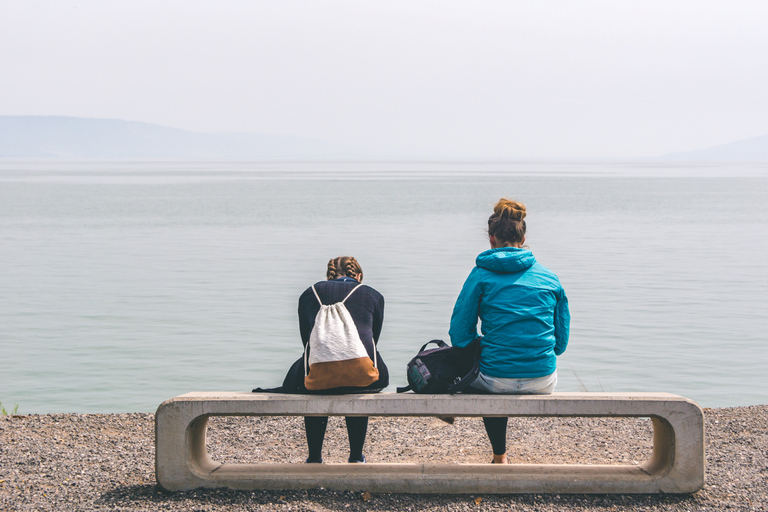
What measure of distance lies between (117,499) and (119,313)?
461 inches

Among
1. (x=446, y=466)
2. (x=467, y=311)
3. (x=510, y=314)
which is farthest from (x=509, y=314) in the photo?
(x=446, y=466)

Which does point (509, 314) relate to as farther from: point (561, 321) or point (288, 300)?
point (288, 300)

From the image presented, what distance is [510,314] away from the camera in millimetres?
4703

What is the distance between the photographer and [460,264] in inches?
901

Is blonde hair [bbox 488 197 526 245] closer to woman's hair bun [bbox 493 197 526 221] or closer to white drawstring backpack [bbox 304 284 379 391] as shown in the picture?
woman's hair bun [bbox 493 197 526 221]

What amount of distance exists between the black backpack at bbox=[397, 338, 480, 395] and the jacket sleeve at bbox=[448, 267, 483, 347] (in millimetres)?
65

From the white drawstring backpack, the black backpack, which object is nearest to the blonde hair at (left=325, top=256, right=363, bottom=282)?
the white drawstring backpack

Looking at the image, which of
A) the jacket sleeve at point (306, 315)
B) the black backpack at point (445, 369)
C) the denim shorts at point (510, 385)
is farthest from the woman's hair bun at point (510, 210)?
the jacket sleeve at point (306, 315)

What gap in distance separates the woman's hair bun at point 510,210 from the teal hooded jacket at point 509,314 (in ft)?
0.62

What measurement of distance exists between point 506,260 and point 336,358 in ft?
3.47

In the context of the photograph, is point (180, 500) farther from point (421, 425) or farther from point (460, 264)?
point (460, 264)

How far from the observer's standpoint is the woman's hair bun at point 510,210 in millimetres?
4812

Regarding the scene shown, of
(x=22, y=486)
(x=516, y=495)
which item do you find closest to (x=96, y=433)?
(x=22, y=486)

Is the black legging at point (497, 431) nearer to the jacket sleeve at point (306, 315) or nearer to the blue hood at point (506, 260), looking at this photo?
the blue hood at point (506, 260)
